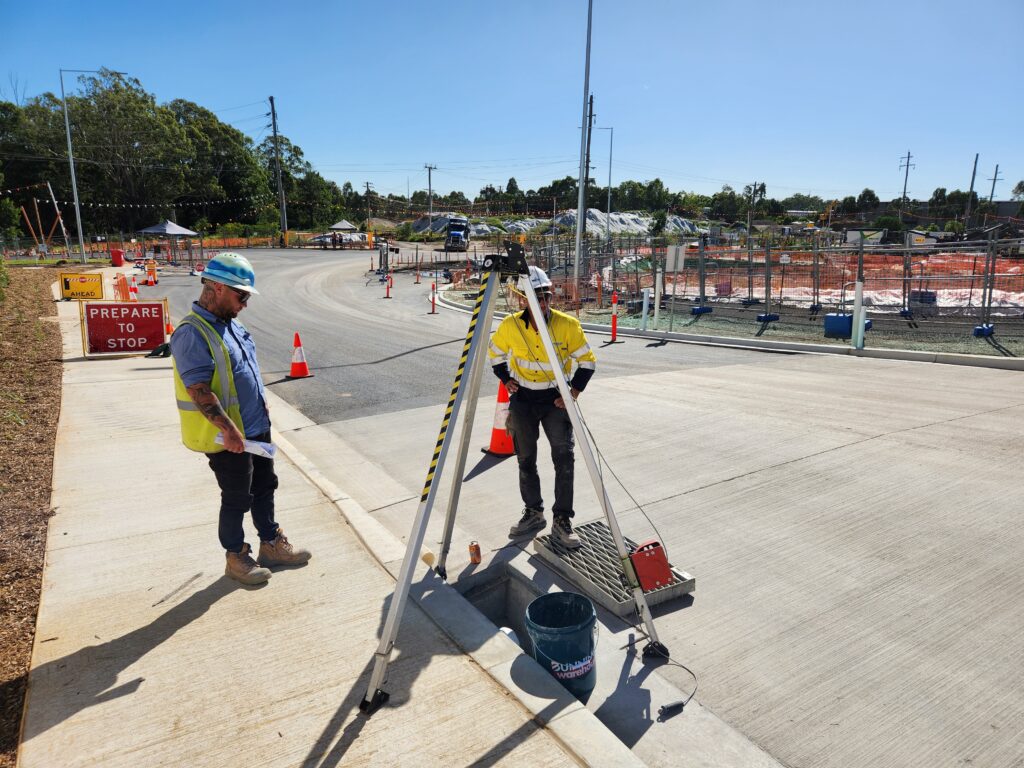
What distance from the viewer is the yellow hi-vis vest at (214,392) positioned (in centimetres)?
356

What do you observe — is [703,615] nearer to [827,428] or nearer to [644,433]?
[644,433]

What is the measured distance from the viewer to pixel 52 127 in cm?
6069

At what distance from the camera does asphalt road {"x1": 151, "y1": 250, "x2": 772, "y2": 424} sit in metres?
9.97

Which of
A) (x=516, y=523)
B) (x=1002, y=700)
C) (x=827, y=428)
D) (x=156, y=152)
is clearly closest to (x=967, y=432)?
(x=827, y=428)

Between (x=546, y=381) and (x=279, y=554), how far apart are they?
2.13 m

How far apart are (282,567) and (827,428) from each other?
6293 mm

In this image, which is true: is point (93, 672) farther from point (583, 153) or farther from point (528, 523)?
point (583, 153)

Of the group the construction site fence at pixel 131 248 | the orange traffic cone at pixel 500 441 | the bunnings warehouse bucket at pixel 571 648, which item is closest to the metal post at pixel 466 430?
the bunnings warehouse bucket at pixel 571 648

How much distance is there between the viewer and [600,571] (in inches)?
167

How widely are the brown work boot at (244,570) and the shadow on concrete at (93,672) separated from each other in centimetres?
28

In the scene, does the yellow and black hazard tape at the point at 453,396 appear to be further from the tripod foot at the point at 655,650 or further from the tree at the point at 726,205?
the tree at the point at 726,205

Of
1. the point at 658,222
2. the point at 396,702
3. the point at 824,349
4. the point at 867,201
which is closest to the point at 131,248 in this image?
the point at 824,349

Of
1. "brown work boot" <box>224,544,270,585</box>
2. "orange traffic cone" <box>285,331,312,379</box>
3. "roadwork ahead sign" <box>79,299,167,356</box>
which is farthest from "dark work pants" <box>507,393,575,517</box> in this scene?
"roadwork ahead sign" <box>79,299,167,356</box>

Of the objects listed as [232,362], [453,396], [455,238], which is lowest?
[453,396]
